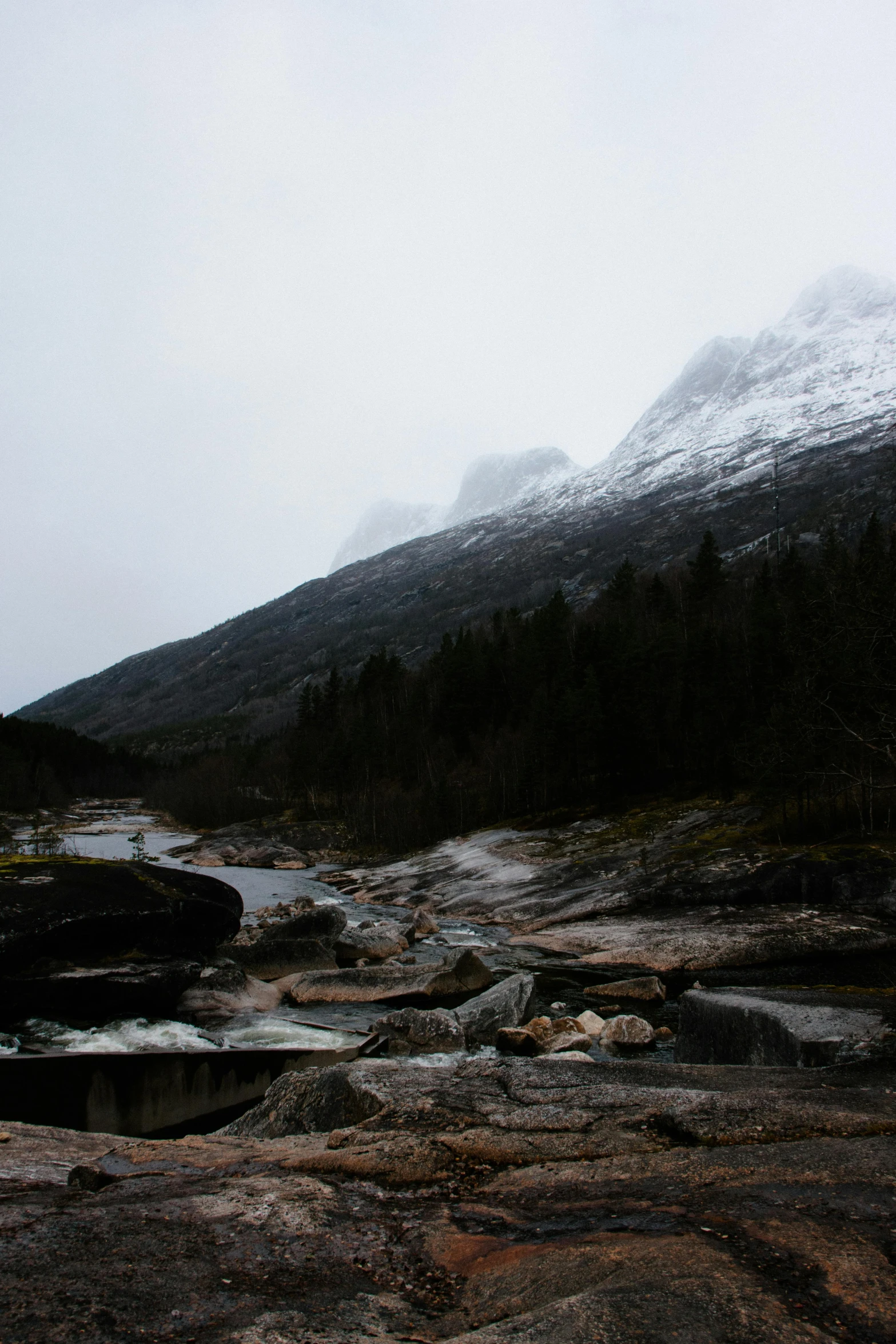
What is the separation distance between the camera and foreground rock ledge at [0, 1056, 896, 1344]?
13.6 feet

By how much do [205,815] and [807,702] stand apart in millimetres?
96348

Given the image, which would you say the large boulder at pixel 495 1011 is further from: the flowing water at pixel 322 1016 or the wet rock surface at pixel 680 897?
the wet rock surface at pixel 680 897

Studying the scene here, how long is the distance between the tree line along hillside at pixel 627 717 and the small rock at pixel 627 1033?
9.16 metres

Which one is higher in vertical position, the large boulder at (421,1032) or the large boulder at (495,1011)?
the large boulder at (421,1032)

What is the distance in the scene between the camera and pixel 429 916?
3644cm

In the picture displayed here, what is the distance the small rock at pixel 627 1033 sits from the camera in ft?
57.1

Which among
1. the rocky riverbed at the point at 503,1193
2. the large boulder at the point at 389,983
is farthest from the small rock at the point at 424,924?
the rocky riverbed at the point at 503,1193

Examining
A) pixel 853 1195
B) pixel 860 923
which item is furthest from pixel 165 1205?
pixel 860 923

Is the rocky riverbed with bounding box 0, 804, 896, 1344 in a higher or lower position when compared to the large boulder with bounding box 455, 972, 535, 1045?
higher

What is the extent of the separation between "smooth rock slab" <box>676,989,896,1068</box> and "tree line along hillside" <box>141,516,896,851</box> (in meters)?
6.40

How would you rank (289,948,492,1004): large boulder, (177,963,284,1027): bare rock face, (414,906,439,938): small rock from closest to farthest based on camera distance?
(177,963,284,1027): bare rock face → (289,948,492,1004): large boulder → (414,906,439,938): small rock

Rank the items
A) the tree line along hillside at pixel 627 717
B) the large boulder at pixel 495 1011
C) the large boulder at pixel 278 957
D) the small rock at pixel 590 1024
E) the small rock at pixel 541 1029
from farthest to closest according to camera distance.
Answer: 1. the tree line along hillside at pixel 627 717
2. the large boulder at pixel 278 957
3. the small rock at pixel 590 1024
4. the large boulder at pixel 495 1011
5. the small rock at pixel 541 1029

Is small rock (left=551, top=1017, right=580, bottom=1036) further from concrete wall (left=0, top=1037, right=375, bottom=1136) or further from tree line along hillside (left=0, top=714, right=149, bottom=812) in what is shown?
tree line along hillside (left=0, top=714, right=149, bottom=812)

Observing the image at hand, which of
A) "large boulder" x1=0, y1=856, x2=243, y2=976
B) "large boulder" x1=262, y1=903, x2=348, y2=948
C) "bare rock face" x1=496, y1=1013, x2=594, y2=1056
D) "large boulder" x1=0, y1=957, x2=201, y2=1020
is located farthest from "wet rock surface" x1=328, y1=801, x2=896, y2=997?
"large boulder" x1=0, y1=957, x2=201, y2=1020
